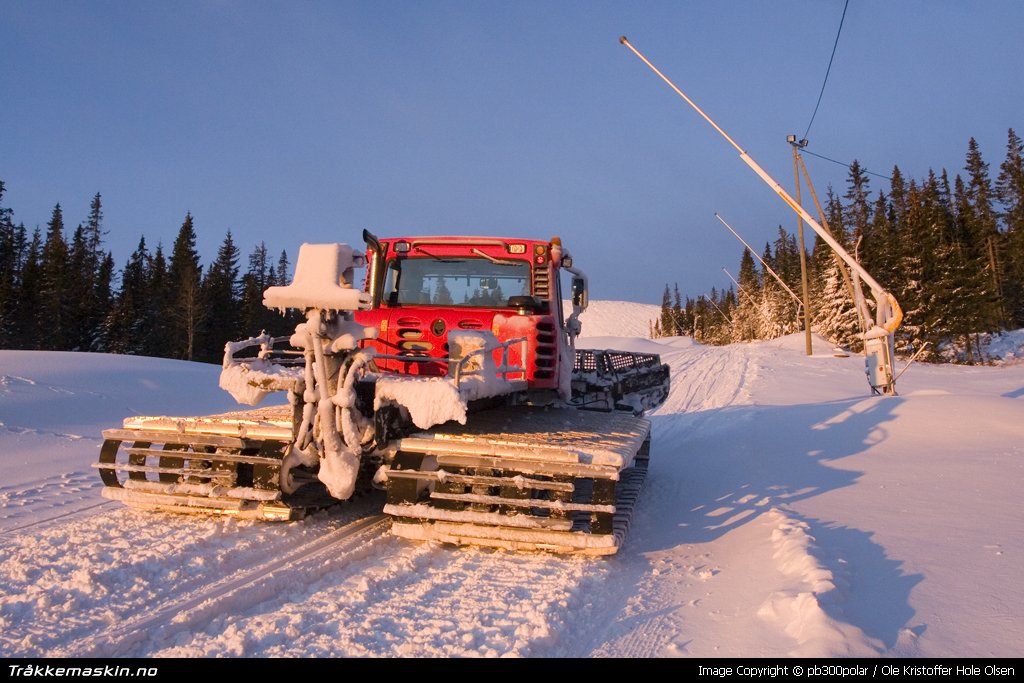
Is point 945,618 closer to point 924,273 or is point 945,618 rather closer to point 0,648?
point 0,648

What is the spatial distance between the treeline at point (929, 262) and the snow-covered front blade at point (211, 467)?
18.4 m

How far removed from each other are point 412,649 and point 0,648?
1830 mm

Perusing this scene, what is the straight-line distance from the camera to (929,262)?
42656mm

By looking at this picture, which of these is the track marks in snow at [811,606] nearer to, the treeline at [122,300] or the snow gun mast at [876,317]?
the snow gun mast at [876,317]

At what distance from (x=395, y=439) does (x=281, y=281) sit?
67.5 m

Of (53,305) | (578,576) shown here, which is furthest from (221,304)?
(578,576)

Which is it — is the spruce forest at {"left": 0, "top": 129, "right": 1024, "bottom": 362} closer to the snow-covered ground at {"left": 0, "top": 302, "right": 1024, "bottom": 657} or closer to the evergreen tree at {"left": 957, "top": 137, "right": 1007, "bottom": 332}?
the evergreen tree at {"left": 957, "top": 137, "right": 1007, "bottom": 332}

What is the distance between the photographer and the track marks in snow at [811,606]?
3.08 meters

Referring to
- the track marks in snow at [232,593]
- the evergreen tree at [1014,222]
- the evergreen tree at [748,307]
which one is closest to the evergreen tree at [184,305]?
the track marks in snow at [232,593]

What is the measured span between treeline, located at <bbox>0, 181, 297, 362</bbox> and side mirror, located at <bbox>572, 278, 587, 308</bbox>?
152 feet

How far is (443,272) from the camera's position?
7.23 meters

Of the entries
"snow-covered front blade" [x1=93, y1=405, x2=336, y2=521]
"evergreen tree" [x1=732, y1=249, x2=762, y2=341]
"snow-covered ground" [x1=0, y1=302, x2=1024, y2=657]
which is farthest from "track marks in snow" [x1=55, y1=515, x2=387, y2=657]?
"evergreen tree" [x1=732, y1=249, x2=762, y2=341]

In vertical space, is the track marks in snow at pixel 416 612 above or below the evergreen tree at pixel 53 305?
below
